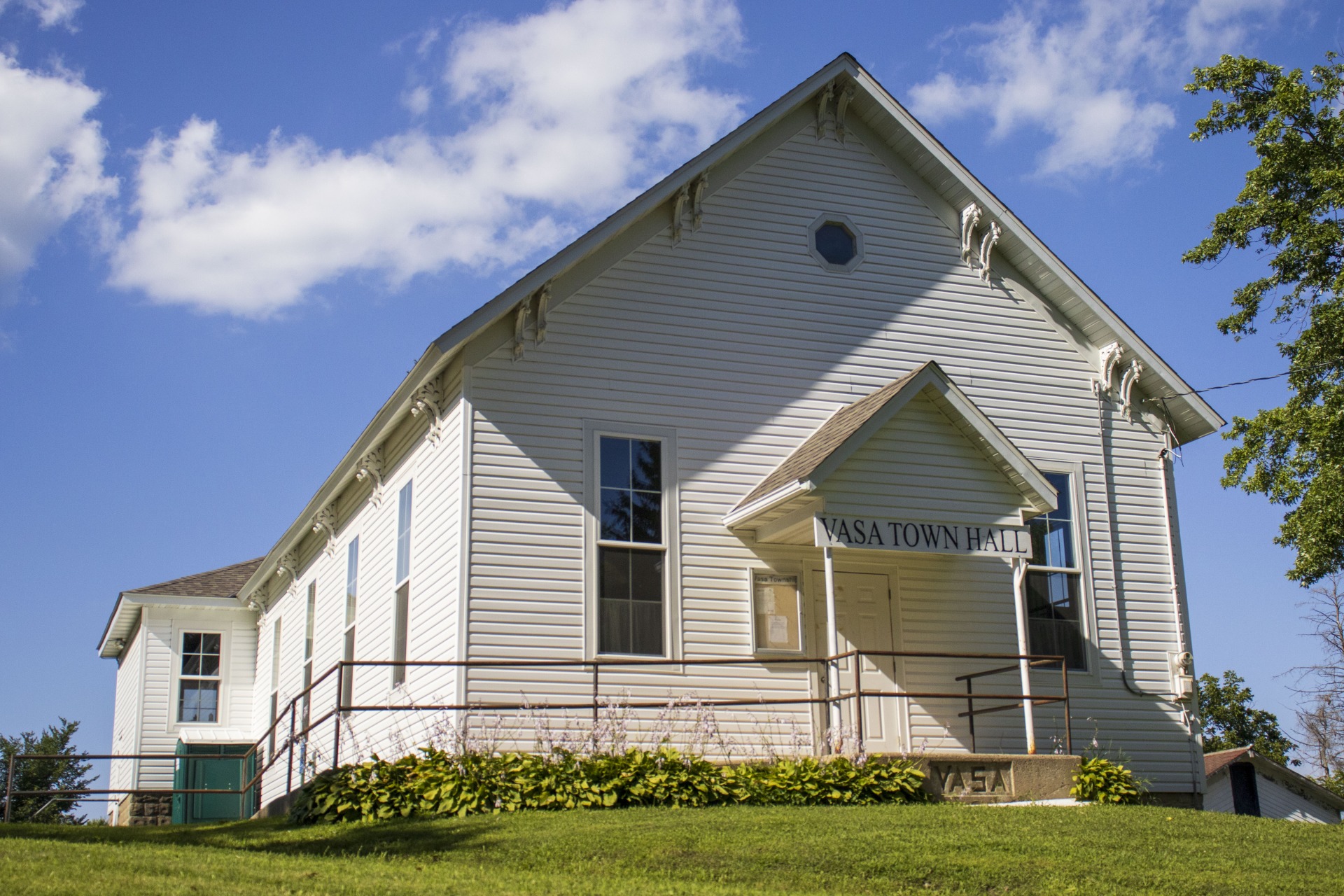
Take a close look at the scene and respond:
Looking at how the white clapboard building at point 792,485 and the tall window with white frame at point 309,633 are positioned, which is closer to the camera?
the white clapboard building at point 792,485

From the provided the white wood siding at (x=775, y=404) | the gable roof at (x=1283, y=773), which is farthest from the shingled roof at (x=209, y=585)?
the gable roof at (x=1283, y=773)

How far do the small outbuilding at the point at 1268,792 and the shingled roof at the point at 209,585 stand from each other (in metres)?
25.6

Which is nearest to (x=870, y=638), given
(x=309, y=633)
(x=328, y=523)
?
(x=328, y=523)

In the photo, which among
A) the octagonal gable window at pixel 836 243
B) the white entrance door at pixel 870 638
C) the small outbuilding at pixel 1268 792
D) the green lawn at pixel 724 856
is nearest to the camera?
the green lawn at pixel 724 856

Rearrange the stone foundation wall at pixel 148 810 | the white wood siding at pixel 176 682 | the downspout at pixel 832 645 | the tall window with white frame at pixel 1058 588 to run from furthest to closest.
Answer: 1. the white wood siding at pixel 176 682
2. the stone foundation wall at pixel 148 810
3. the tall window with white frame at pixel 1058 588
4. the downspout at pixel 832 645

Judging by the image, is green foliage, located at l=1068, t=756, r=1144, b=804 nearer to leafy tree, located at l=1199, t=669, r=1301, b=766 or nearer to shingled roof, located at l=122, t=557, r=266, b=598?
shingled roof, located at l=122, t=557, r=266, b=598

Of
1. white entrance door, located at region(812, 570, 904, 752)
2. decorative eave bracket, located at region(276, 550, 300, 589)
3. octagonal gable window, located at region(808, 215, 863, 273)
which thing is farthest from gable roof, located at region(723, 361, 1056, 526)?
decorative eave bracket, located at region(276, 550, 300, 589)

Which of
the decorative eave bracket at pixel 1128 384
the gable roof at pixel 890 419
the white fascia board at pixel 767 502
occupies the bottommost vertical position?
the white fascia board at pixel 767 502

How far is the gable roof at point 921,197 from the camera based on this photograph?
53.1ft

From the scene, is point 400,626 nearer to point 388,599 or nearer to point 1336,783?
point 388,599

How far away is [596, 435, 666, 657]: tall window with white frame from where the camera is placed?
15125mm

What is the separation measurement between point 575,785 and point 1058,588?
291 inches

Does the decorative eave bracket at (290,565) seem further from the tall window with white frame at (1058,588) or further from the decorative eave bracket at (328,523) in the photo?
the tall window with white frame at (1058,588)

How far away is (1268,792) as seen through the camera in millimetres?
38125
